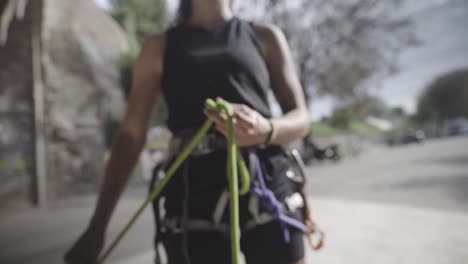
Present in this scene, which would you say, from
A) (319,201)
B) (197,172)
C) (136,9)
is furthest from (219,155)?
(136,9)

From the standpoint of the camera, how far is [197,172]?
2.24ft

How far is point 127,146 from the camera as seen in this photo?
76 centimetres

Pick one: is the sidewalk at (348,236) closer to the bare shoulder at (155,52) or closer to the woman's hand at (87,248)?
the woman's hand at (87,248)

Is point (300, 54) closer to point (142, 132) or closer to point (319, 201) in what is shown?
point (319, 201)

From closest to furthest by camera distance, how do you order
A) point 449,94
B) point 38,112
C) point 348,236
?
point 348,236 < point 38,112 < point 449,94

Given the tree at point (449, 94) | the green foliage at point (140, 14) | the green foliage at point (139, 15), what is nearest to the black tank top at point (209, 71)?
the green foliage at point (139, 15)

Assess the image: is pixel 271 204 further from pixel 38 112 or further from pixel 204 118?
pixel 38 112

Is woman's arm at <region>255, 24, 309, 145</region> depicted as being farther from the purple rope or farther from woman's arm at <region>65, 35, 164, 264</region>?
woman's arm at <region>65, 35, 164, 264</region>

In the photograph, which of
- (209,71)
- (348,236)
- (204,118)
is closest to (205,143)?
(204,118)

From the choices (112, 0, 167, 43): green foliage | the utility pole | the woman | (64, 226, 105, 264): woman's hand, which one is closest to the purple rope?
the woman

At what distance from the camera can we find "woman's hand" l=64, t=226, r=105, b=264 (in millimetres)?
688

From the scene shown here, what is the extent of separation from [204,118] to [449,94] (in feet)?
68.4

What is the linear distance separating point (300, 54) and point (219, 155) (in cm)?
1129

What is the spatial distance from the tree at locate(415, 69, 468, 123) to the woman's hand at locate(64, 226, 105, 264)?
17.0 m
